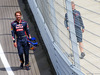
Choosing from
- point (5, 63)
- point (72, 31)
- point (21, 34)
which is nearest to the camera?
point (72, 31)

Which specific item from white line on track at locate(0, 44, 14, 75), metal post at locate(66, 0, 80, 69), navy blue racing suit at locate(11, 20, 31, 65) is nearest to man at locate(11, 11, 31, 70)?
navy blue racing suit at locate(11, 20, 31, 65)

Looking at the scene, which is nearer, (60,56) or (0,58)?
(60,56)

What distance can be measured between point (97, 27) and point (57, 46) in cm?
256

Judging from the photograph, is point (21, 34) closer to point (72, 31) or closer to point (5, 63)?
point (5, 63)

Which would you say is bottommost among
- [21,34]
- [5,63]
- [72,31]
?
[5,63]

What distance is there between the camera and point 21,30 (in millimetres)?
7195

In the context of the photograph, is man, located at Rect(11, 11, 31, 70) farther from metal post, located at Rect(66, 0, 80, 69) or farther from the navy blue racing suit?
metal post, located at Rect(66, 0, 80, 69)

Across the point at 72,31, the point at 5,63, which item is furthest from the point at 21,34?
the point at 72,31

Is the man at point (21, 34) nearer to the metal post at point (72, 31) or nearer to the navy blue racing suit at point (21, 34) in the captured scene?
the navy blue racing suit at point (21, 34)

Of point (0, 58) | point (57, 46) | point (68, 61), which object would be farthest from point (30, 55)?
point (68, 61)

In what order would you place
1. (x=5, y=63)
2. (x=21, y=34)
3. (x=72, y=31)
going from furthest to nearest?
(x=5, y=63)
(x=21, y=34)
(x=72, y=31)

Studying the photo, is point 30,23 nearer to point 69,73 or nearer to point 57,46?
point 57,46

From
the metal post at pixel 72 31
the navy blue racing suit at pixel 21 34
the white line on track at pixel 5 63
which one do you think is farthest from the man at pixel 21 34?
the metal post at pixel 72 31

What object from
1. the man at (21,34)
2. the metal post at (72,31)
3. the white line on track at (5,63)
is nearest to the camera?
the metal post at (72,31)
